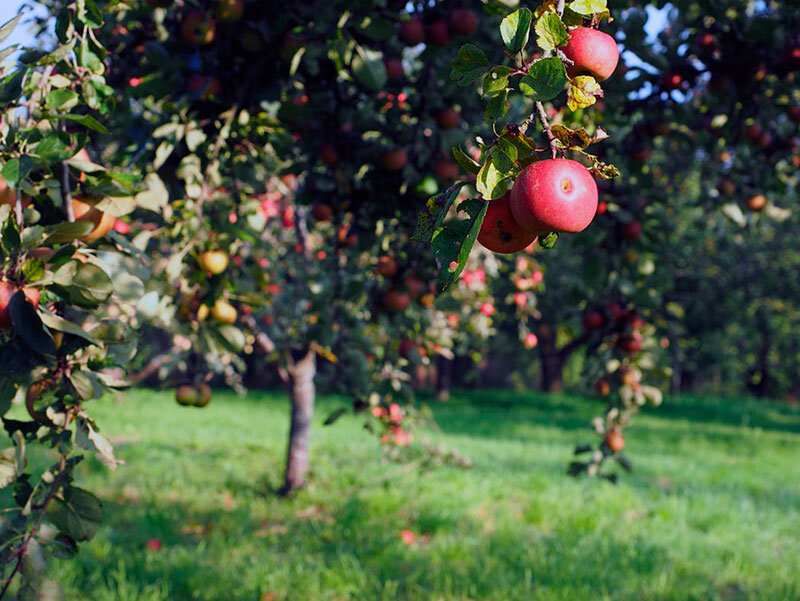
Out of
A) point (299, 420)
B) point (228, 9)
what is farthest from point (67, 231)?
point (299, 420)

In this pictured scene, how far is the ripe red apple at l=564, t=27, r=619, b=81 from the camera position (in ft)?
2.91

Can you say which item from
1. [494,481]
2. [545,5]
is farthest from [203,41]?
[494,481]

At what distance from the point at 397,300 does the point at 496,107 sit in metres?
Result: 1.94

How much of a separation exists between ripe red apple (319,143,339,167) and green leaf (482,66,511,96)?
69.4 inches

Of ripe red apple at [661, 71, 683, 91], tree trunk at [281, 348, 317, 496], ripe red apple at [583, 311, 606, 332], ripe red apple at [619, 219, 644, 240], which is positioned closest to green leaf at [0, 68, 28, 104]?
Answer: ripe red apple at [619, 219, 644, 240]

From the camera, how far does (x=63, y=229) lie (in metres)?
1.30

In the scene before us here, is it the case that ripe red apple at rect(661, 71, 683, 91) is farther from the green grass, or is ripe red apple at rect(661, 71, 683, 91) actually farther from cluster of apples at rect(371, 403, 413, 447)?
the green grass

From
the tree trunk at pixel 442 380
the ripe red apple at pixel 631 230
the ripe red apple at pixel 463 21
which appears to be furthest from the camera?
the tree trunk at pixel 442 380

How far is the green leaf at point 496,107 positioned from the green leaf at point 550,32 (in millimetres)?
75

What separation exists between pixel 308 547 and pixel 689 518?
9.12 ft

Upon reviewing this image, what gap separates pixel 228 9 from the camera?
2111mm

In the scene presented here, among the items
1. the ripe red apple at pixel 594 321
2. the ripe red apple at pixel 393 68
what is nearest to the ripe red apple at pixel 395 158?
the ripe red apple at pixel 393 68

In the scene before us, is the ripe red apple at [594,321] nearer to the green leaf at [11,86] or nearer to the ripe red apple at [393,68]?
the ripe red apple at [393,68]

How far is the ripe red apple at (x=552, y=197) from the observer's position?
82 centimetres
